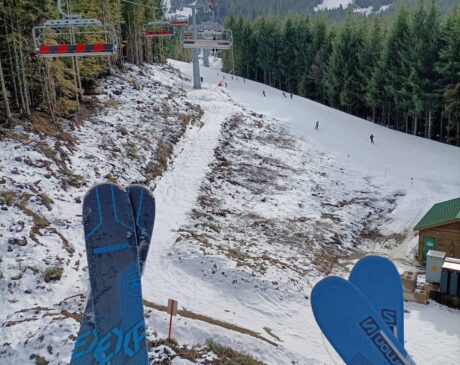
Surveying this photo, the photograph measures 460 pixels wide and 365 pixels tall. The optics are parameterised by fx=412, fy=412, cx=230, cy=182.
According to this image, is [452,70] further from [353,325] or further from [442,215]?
[353,325]

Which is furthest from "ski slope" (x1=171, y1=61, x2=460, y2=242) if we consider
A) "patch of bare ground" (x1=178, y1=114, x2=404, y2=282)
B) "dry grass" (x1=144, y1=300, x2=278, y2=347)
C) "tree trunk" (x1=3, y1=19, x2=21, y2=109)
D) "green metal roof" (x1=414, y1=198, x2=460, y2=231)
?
"tree trunk" (x1=3, y1=19, x2=21, y2=109)

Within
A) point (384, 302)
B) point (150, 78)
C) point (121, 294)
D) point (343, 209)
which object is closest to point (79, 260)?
point (121, 294)

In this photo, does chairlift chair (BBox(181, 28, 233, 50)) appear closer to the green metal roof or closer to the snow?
the snow

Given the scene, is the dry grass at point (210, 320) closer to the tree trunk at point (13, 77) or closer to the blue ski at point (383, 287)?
the blue ski at point (383, 287)

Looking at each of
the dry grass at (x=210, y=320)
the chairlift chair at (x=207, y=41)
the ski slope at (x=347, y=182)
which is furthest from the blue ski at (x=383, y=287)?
the chairlift chair at (x=207, y=41)

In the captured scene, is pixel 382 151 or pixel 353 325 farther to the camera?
pixel 382 151

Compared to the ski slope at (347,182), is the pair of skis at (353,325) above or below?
above

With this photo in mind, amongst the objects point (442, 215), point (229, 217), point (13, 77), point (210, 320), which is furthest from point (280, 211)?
point (13, 77)
